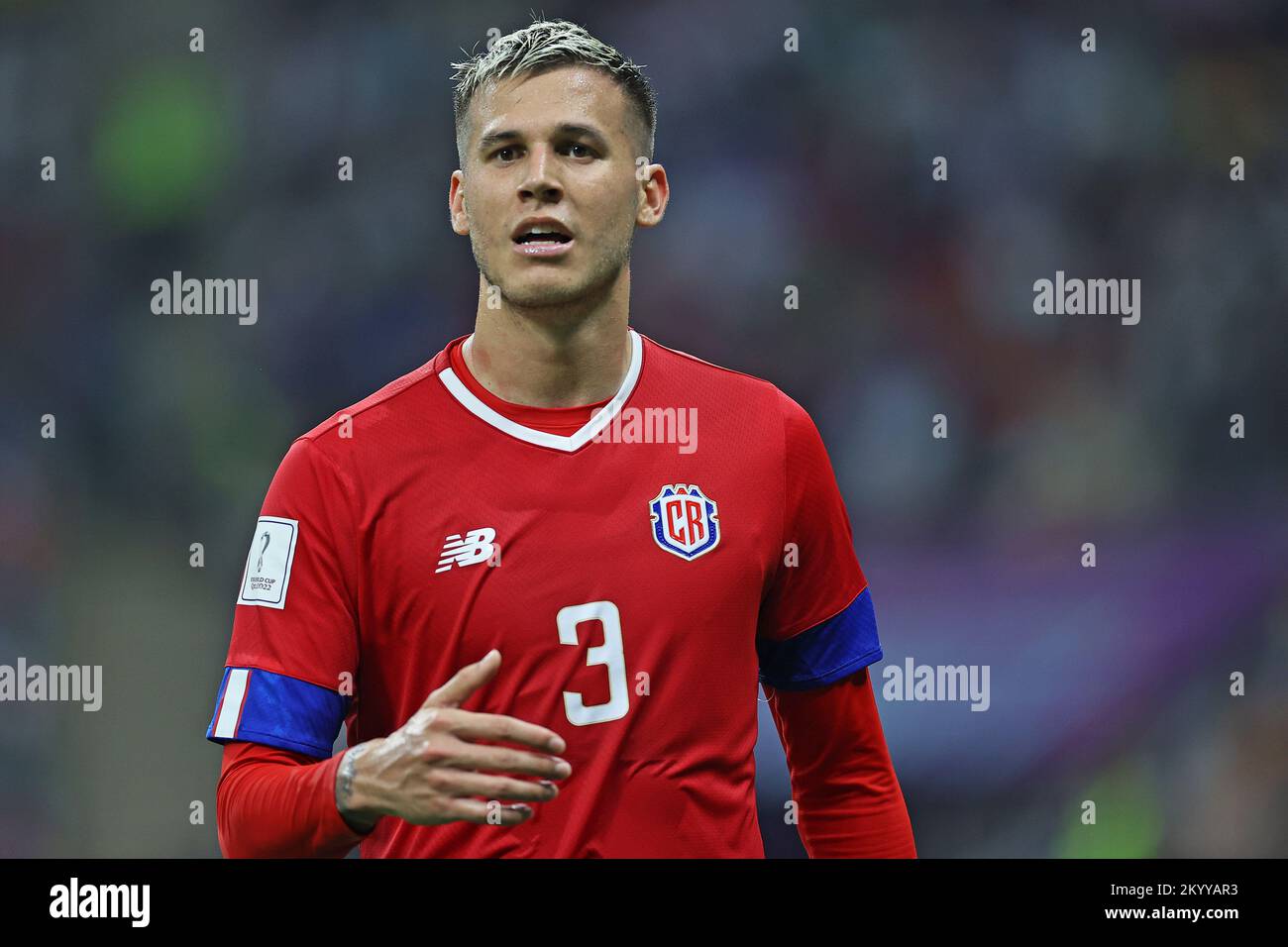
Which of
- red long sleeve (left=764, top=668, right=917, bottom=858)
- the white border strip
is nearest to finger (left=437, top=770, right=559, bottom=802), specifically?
the white border strip

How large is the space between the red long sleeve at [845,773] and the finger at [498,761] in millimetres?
881

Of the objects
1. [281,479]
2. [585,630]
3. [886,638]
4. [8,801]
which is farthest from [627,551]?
[8,801]

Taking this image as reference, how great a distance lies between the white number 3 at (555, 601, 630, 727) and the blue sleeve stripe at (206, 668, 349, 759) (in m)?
0.42

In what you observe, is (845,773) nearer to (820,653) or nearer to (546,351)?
(820,653)

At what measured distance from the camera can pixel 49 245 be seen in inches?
193

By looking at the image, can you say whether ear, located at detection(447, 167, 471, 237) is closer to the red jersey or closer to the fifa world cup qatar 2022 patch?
the red jersey

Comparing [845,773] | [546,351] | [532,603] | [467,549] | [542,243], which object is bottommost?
[845,773]

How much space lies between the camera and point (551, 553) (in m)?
→ 2.38

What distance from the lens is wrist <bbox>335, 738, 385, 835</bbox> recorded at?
2039mm

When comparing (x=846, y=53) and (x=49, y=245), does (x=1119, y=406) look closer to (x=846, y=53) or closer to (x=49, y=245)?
(x=846, y=53)

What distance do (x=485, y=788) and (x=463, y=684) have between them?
155 mm

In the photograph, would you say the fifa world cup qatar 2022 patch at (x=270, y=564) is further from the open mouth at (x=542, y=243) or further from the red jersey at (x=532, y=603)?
the open mouth at (x=542, y=243)

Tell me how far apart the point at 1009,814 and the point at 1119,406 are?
5.24ft

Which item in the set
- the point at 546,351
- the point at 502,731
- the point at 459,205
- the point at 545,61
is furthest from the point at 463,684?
the point at 545,61
